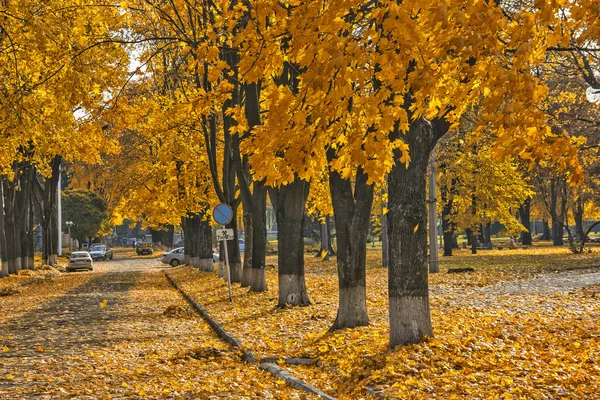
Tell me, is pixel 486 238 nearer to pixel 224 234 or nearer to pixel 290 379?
pixel 224 234

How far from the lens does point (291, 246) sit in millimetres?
20016

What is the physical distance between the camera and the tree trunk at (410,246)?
37.5ft

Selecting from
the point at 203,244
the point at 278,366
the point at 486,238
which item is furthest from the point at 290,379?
the point at 486,238

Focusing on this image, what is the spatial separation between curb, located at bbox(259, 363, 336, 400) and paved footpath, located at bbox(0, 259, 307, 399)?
0.13 metres

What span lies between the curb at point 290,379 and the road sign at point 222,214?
11.5m

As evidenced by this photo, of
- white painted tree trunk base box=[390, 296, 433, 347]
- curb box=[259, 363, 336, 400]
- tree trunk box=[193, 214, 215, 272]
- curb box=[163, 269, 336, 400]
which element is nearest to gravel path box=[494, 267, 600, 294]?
curb box=[163, 269, 336, 400]

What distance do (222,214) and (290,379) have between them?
13253 millimetres

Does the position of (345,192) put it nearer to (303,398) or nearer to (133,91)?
(303,398)

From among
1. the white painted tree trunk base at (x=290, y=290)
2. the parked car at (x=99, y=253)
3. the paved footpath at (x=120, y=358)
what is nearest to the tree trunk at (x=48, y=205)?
the paved footpath at (x=120, y=358)

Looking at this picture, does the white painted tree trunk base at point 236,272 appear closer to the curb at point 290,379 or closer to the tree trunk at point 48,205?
the curb at point 290,379

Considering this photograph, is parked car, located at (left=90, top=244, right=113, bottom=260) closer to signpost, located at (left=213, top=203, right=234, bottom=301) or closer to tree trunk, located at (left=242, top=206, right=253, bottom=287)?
tree trunk, located at (left=242, top=206, right=253, bottom=287)

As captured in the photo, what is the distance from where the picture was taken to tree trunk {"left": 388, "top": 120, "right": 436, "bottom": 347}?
37.5ft

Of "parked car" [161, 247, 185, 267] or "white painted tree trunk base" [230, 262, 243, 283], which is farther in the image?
"parked car" [161, 247, 185, 267]

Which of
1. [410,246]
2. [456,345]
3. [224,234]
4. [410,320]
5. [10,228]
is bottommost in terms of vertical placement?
[456,345]
